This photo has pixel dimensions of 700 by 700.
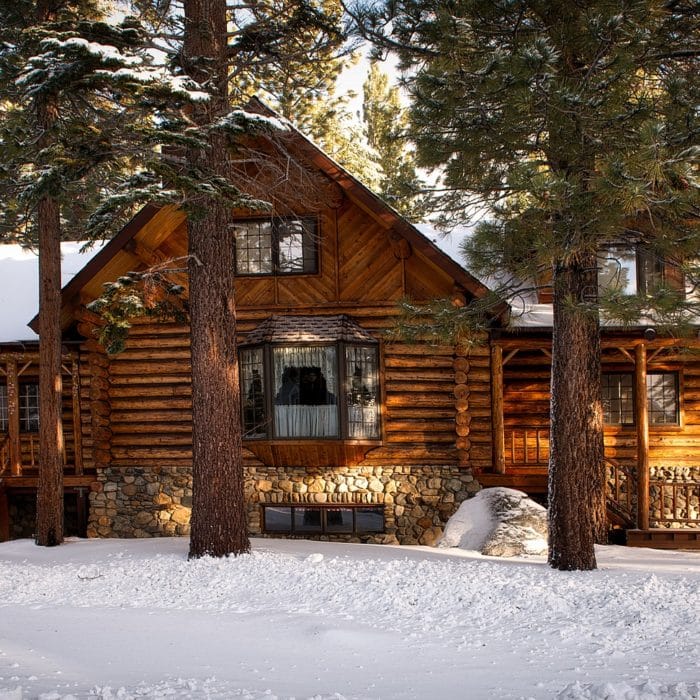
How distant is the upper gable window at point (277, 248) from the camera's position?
1594cm

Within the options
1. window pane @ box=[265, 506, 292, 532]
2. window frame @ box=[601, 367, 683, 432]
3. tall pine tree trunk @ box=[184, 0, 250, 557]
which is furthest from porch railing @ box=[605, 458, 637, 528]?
tall pine tree trunk @ box=[184, 0, 250, 557]

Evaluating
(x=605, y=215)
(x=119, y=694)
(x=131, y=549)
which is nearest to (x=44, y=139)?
(x=131, y=549)

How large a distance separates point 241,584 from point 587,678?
489cm

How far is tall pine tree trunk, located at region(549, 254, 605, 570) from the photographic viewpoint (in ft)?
34.2

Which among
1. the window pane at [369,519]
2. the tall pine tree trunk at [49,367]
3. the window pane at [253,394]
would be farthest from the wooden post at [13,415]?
the window pane at [369,519]

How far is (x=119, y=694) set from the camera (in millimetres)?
5934

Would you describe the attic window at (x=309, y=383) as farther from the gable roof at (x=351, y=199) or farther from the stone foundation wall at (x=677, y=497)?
the stone foundation wall at (x=677, y=497)

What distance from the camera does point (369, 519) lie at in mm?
15797

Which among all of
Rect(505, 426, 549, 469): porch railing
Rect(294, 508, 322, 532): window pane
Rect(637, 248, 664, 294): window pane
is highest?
Rect(637, 248, 664, 294): window pane

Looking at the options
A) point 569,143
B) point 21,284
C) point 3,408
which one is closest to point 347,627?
point 569,143

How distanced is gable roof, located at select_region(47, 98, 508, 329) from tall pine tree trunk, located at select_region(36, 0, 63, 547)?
1.30 metres

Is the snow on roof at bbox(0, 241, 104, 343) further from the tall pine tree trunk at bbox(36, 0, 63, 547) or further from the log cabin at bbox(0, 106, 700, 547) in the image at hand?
the tall pine tree trunk at bbox(36, 0, 63, 547)

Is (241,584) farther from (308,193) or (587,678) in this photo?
(308,193)

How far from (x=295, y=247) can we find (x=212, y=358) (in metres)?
5.28
